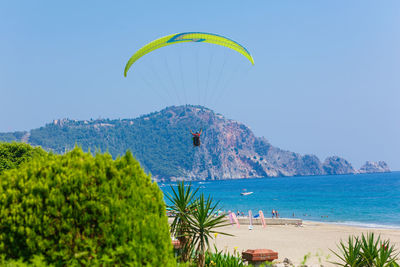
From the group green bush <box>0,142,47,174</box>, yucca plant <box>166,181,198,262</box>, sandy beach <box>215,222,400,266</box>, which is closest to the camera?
yucca plant <box>166,181,198,262</box>

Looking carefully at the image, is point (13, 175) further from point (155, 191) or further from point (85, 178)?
point (155, 191)

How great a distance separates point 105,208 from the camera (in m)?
4.75

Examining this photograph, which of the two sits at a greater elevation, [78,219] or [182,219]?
[78,219]

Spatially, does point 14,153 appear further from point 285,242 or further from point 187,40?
point 285,242

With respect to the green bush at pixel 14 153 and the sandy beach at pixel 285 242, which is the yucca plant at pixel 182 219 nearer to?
the sandy beach at pixel 285 242

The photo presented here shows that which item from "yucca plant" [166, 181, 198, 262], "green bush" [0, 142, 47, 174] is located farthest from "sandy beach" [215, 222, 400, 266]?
"green bush" [0, 142, 47, 174]

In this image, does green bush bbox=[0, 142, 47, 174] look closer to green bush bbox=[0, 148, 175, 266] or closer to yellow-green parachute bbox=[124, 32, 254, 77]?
yellow-green parachute bbox=[124, 32, 254, 77]

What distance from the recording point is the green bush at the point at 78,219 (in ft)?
15.2

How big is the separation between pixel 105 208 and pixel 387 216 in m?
70.0

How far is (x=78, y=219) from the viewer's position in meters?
4.75

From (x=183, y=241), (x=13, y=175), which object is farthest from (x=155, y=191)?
(x=183, y=241)

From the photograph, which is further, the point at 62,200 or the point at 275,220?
the point at 275,220

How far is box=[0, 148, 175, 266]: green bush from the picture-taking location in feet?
15.2

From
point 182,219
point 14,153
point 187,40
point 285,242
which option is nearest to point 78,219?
point 182,219
